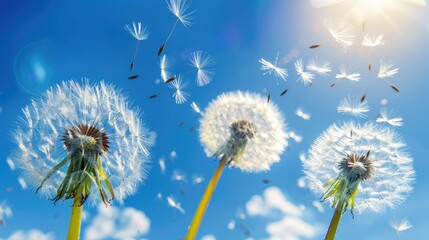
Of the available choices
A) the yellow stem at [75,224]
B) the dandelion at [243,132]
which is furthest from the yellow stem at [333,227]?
the yellow stem at [75,224]

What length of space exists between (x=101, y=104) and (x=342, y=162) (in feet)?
18.9

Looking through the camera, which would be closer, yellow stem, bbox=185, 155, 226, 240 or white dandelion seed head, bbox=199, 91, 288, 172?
yellow stem, bbox=185, 155, 226, 240

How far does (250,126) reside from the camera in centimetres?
1173

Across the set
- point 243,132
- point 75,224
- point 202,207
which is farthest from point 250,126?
point 75,224

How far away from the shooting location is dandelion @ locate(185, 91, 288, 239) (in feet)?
36.8

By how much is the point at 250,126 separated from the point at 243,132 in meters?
0.28

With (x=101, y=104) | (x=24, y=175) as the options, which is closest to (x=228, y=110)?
(x=101, y=104)

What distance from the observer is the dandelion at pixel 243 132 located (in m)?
11.2

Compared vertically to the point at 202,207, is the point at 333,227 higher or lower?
higher

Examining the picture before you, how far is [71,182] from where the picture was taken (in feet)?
34.9

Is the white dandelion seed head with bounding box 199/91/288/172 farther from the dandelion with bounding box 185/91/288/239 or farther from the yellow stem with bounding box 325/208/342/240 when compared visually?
the yellow stem with bounding box 325/208/342/240

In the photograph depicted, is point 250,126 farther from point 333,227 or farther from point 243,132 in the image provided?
point 333,227

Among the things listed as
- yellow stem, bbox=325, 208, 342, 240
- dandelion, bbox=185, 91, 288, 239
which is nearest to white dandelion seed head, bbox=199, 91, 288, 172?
dandelion, bbox=185, 91, 288, 239

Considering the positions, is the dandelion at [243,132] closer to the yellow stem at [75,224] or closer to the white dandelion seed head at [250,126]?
the white dandelion seed head at [250,126]
